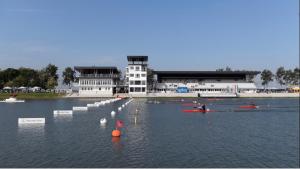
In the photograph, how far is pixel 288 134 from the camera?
44000mm

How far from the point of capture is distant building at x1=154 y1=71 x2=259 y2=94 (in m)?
187

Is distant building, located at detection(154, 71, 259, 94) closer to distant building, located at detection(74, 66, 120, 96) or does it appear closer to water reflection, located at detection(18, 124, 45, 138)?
distant building, located at detection(74, 66, 120, 96)

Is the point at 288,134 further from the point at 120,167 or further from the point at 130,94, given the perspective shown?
the point at 130,94

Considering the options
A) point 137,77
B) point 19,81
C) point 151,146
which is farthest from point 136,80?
point 151,146

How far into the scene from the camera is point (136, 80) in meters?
165

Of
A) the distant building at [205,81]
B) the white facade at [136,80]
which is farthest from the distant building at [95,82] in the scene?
the distant building at [205,81]

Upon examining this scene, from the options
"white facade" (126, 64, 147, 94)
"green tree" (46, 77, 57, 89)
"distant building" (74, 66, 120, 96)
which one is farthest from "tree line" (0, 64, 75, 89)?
"white facade" (126, 64, 147, 94)

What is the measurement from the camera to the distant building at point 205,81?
18700 centimetres

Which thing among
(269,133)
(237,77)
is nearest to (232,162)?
(269,133)

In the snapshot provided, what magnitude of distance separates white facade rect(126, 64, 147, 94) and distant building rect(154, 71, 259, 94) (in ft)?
70.5

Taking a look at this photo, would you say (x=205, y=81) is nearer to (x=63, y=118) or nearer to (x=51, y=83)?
(x=51, y=83)

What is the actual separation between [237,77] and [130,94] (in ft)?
233

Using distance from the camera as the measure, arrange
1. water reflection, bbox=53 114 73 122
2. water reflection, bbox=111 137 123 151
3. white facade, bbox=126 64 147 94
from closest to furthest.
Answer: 1. water reflection, bbox=111 137 123 151
2. water reflection, bbox=53 114 73 122
3. white facade, bbox=126 64 147 94

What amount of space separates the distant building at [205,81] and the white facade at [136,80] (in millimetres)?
21500
